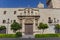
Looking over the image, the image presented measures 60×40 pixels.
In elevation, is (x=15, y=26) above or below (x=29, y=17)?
below

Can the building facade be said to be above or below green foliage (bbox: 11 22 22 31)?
above

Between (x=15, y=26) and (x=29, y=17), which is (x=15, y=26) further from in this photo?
(x=29, y=17)

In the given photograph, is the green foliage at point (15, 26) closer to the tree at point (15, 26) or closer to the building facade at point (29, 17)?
the tree at point (15, 26)

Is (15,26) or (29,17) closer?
(15,26)

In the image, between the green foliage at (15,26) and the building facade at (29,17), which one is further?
the building facade at (29,17)

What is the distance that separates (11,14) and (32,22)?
16.7ft

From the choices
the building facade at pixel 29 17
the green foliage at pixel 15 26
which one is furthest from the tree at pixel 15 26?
the building facade at pixel 29 17

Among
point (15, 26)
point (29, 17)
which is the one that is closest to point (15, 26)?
point (15, 26)

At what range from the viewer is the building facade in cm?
4650

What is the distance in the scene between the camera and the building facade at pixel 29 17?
46500mm

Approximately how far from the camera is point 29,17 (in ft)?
154

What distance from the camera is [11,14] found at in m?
47.1

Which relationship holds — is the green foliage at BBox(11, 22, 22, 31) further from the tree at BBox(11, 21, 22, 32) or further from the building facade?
the building facade

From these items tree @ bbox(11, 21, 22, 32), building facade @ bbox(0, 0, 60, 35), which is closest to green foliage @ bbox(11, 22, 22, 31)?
tree @ bbox(11, 21, 22, 32)
